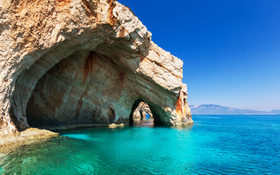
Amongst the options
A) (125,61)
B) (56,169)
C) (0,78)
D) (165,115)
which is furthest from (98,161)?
(165,115)

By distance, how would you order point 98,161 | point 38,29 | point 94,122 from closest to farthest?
point 98,161
point 38,29
point 94,122

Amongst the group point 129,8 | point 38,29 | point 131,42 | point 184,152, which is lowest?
point 184,152

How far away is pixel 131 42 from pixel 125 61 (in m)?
3.57

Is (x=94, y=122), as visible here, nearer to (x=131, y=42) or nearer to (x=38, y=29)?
(x=131, y=42)

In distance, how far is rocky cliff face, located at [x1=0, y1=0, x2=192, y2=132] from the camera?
11773mm

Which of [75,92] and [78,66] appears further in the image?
[75,92]

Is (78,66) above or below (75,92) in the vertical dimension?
above

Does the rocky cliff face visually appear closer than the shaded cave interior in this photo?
Yes

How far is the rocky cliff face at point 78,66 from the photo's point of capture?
38.6ft

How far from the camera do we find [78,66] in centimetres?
2086

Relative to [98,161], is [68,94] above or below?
above

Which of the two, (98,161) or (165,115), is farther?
(165,115)

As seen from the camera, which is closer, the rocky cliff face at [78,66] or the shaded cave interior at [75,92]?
the rocky cliff face at [78,66]

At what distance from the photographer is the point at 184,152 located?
1132 cm
